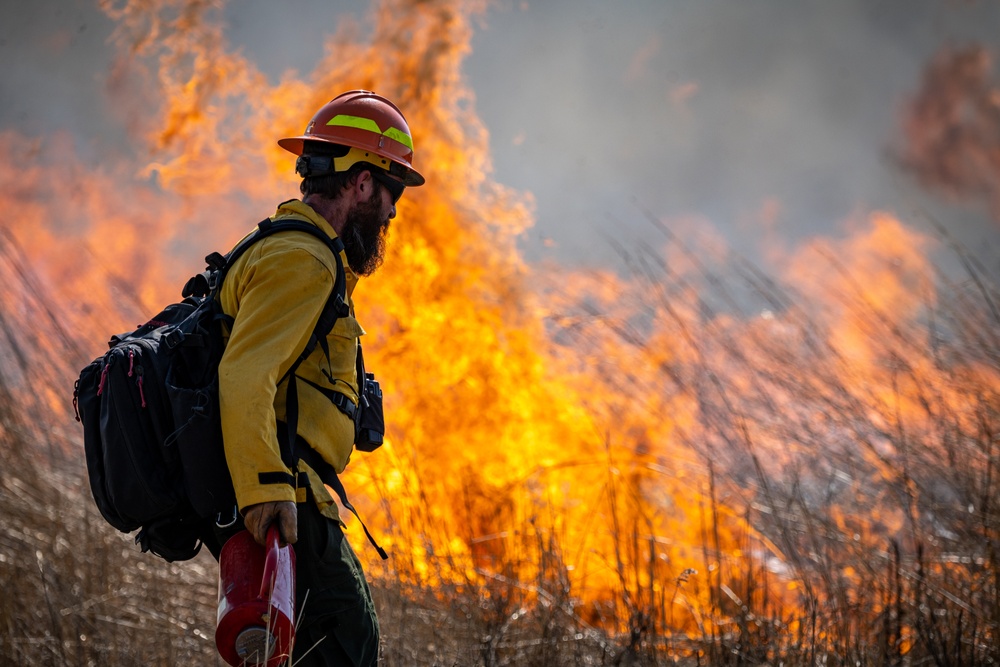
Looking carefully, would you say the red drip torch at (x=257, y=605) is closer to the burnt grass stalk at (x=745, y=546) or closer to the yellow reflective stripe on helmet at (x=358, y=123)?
the yellow reflective stripe on helmet at (x=358, y=123)

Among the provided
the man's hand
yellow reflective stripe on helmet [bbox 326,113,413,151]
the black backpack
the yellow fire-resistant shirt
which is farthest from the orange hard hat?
the man's hand

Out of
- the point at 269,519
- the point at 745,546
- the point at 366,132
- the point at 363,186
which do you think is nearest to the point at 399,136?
the point at 366,132

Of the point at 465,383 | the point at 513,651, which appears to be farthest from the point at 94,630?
the point at 465,383

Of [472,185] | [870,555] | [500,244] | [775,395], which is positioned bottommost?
[870,555]

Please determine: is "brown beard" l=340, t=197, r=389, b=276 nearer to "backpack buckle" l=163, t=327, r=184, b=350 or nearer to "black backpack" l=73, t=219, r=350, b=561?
"black backpack" l=73, t=219, r=350, b=561

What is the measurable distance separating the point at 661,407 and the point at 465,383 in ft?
10.2

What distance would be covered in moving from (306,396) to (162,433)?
378 mm

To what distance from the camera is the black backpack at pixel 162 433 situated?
1.92 metres

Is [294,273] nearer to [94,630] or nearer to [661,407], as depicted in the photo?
[94,630]

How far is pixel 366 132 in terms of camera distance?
8.34 feet

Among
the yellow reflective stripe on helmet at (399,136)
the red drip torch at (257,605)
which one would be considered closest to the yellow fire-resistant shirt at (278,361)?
the red drip torch at (257,605)

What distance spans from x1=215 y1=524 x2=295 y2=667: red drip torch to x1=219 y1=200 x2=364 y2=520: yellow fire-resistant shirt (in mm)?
145

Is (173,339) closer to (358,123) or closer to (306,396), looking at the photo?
(306,396)

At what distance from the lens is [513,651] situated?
3.46 m
